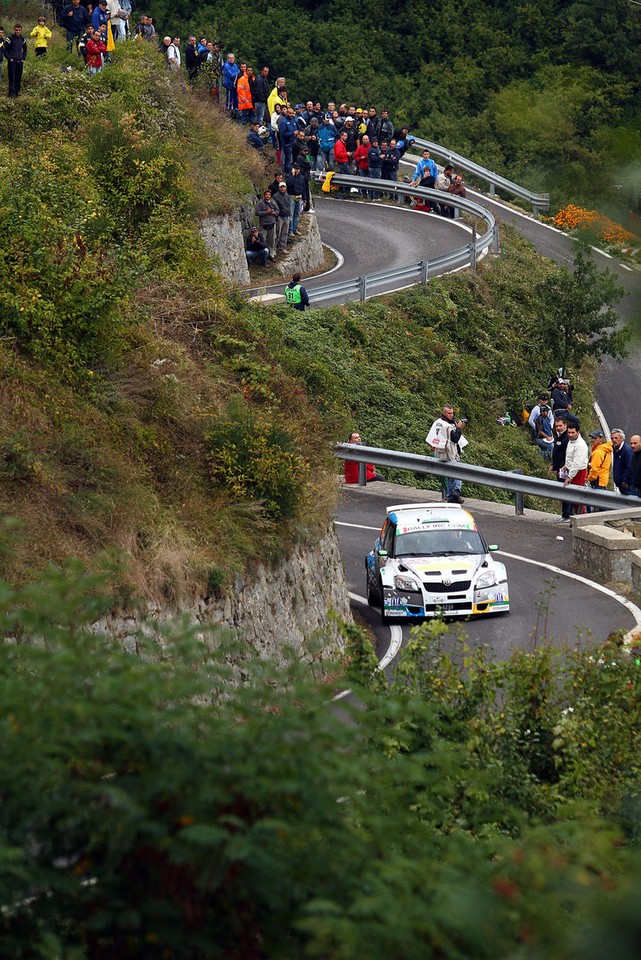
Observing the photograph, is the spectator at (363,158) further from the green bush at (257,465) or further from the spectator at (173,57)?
the green bush at (257,465)

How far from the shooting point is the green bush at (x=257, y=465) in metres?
16.1

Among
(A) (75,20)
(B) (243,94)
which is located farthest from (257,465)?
(B) (243,94)

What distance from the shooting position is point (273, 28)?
218ft

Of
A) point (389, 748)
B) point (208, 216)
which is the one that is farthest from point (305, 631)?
point (208, 216)

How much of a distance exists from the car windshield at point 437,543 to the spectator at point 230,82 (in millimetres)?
25157

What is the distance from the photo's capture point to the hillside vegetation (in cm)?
1405

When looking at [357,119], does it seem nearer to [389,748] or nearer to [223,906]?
[389,748]

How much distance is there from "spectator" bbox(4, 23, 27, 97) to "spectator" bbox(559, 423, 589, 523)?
1604cm

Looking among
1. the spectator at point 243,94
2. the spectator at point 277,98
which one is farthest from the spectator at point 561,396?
the spectator at point 243,94

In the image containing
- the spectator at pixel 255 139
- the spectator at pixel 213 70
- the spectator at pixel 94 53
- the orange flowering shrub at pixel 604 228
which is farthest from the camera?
the spectator at pixel 213 70

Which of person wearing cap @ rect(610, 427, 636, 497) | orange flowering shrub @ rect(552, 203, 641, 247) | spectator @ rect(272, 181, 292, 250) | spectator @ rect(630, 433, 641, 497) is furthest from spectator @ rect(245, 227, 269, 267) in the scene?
orange flowering shrub @ rect(552, 203, 641, 247)

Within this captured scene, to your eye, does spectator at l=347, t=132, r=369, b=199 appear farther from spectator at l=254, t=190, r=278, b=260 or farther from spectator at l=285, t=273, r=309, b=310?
spectator at l=285, t=273, r=309, b=310

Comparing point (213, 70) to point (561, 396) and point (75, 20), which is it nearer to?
point (75, 20)

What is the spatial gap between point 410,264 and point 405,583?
22390 mm
